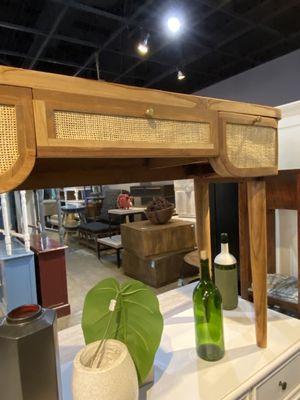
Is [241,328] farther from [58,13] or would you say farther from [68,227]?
[68,227]

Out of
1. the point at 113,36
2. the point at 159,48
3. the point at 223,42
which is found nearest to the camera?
the point at 113,36

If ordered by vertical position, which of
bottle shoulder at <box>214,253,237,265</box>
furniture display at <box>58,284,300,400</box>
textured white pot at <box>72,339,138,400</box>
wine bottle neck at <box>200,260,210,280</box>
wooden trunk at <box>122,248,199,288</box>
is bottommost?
wooden trunk at <box>122,248,199,288</box>

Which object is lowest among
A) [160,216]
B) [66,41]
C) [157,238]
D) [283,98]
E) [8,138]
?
[157,238]

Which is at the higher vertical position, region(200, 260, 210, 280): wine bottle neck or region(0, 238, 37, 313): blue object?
region(200, 260, 210, 280): wine bottle neck

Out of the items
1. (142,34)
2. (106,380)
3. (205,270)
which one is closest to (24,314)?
(106,380)

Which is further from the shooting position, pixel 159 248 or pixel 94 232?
pixel 94 232

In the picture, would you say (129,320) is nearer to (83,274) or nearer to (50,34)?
(50,34)

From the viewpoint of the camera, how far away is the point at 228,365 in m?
0.80

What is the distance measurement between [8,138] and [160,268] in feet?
10.7

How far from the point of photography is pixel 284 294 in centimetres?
126

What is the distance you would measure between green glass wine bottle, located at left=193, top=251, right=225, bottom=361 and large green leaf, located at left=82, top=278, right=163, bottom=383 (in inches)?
7.8

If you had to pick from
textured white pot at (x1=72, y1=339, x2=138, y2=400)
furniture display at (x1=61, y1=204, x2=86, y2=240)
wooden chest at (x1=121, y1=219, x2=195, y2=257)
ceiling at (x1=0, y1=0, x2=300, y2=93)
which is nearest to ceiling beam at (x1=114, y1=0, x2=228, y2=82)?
ceiling at (x1=0, y1=0, x2=300, y2=93)

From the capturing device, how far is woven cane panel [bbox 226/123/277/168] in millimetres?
755

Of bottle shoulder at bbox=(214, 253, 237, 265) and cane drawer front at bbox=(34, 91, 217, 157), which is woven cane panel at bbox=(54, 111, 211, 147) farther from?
bottle shoulder at bbox=(214, 253, 237, 265)
